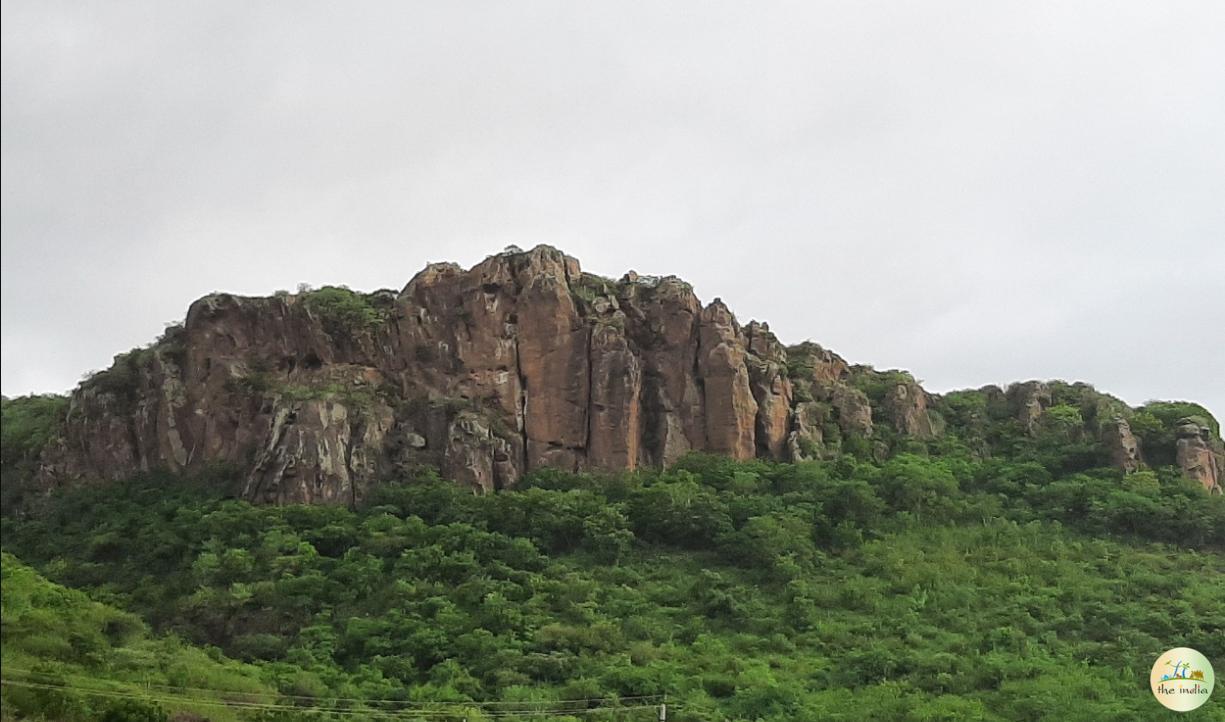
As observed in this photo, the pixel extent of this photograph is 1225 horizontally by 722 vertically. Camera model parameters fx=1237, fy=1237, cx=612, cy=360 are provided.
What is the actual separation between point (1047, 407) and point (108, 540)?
3517cm

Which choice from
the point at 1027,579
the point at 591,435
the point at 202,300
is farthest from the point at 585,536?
the point at 202,300

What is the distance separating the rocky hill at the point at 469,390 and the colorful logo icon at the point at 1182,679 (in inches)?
547

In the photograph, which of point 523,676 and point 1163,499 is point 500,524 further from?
point 1163,499

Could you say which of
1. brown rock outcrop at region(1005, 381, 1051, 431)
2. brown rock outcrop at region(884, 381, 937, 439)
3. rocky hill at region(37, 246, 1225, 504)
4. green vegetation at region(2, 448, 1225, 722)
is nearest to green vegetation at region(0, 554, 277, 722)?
green vegetation at region(2, 448, 1225, 722)

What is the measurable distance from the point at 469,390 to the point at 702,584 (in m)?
11.6

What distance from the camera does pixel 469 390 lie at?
42.9m

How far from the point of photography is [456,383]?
4294cm

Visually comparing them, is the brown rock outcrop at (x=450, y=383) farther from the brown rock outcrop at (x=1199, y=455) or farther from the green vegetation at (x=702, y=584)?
the brown rock outcrop at (x=1199, y=455)

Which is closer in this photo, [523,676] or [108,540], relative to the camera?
[523,676]

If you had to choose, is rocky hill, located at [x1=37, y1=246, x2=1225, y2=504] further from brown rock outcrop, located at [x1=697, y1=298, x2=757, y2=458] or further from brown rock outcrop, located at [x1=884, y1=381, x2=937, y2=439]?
brown rock outcrop, located at [x1=884, y1=381, x2=937, y2=439]

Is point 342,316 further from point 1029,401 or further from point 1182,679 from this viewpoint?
point 1182,679

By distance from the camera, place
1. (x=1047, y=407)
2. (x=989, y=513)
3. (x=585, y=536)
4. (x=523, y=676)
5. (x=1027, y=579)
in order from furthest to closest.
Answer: (x=1047, y=407) < (x=989, y=513) < (x=585, y=536) < (x=1027, y=579) < (x=523, y=676)

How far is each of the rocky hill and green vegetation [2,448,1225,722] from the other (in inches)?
54.6

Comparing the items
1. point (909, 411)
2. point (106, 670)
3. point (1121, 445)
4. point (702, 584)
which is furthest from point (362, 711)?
point (1121, 445)
